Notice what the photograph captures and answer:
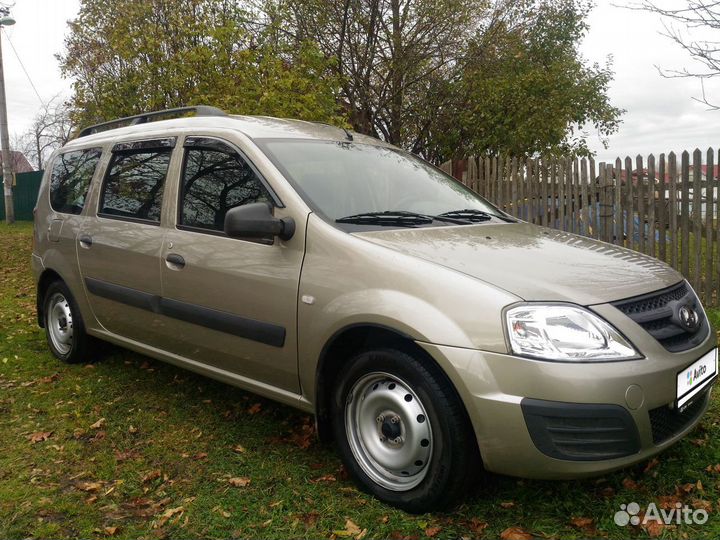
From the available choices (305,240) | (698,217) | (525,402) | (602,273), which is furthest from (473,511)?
(698,217)

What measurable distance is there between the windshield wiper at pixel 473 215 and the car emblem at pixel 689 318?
120 cm

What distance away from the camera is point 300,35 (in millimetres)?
13852

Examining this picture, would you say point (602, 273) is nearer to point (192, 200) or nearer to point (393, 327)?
point (393, 327)

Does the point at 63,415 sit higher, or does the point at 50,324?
the point at 50,324

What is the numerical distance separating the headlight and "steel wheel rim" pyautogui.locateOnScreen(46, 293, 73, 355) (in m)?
3.90

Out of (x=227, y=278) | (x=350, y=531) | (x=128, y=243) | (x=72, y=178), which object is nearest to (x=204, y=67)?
(x=72, y=178)

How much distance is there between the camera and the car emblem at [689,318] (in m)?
2.90

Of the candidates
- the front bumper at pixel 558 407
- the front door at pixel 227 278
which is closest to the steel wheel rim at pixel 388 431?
the front bumper at pixel 558 407

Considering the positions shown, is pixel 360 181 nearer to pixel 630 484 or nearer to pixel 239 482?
pixel 239 482

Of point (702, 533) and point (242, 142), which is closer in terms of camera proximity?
point (702, 533)

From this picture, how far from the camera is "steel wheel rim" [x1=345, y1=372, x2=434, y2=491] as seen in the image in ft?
9.16

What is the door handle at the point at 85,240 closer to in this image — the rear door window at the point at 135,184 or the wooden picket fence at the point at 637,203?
the rear door window at the point at 135,184

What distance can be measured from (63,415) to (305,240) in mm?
2314

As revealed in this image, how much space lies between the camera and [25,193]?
27.4 metres
